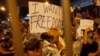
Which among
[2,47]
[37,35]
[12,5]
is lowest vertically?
[2,47]

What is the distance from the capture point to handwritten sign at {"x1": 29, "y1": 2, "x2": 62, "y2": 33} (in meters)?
3.29

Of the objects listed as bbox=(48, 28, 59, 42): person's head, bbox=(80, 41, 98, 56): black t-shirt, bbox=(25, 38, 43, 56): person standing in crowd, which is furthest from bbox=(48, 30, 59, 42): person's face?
bbox=(80, 41, 98, 56): black t-shirt

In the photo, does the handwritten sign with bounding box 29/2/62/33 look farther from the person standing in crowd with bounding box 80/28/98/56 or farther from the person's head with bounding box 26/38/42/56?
the person standing in crowd with bounding box 80/28/98/56

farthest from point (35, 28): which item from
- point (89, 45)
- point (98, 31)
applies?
point (98, 31)

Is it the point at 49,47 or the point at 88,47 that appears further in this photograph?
the point at 88,47

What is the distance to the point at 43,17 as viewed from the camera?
3.42 m

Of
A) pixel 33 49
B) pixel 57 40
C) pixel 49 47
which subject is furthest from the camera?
pixel 57 40

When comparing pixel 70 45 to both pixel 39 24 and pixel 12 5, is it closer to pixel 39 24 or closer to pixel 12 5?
pixel 39 24

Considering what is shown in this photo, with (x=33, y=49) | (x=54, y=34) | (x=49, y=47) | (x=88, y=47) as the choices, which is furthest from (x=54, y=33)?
(x=88, y=47)

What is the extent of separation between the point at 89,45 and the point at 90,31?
227mm

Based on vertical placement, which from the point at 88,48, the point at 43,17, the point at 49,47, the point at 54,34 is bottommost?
the point at 88,48

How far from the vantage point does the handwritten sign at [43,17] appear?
10.8 ft

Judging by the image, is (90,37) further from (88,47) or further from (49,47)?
(49,47)

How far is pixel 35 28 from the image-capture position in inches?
130
